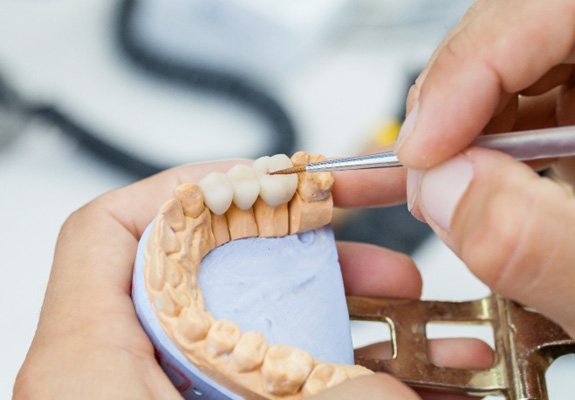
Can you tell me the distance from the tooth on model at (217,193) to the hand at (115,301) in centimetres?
13

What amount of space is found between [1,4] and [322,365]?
995 mm

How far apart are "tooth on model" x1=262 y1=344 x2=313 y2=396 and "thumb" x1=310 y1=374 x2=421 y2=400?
0.04 metres

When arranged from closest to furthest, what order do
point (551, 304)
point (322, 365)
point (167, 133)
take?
point (551, 304) < point (322, 365) < point (167, 133)

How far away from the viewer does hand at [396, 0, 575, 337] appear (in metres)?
0.59

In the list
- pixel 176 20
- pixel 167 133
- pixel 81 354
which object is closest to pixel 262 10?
pixel 176 20

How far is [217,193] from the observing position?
2.67 feet

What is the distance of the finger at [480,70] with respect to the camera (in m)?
0.66

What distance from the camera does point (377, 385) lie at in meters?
0.71

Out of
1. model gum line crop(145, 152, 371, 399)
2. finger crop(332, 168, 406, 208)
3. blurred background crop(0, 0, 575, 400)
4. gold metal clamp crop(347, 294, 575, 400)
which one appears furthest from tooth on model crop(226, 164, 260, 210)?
blurred background crop(0, 0, 575, 400)

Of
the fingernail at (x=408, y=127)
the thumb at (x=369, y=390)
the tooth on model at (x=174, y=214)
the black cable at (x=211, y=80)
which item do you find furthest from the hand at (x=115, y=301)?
the black cable at (x=211, y=80)

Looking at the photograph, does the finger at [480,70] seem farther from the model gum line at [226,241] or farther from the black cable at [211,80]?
the black cable at [211,80]

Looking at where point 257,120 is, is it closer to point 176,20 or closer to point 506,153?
point 176,20

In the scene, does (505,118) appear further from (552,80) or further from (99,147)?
(99,147)

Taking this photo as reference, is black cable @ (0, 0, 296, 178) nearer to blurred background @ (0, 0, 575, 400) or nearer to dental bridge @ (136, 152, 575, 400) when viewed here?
blurred background @ (0, 0, 575, 400)
